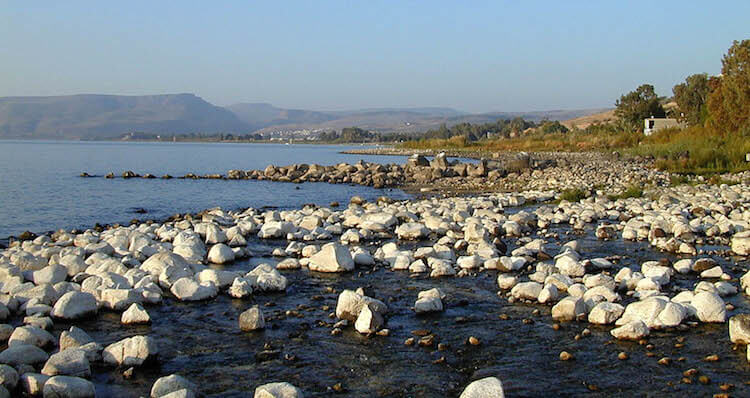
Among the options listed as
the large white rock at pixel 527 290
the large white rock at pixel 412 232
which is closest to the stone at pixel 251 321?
the large white rock at pixel 527 290

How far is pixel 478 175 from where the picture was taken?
1132 inches

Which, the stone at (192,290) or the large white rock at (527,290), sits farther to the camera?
the stone at (192,290)

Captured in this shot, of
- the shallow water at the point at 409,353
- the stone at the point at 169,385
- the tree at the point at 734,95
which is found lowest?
the shallow water at the point at 409,353

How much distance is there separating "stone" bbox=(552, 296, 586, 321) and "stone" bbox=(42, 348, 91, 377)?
456cm

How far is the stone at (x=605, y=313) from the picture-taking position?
6.21 metres

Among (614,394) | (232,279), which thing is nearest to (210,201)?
(232,279)

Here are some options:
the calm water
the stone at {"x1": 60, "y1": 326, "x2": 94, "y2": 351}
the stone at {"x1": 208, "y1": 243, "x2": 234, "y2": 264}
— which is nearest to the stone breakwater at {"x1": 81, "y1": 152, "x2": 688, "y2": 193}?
the calm water

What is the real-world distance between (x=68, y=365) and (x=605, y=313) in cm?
505

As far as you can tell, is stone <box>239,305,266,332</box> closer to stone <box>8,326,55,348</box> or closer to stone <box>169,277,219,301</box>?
stone <box>169,277,219,301</box>

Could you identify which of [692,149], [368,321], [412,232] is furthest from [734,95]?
[368,321]

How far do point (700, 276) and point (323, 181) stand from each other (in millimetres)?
24409

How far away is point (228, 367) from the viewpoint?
5.32m

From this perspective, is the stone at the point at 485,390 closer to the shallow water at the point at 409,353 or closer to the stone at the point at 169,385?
the shallow water at the point at 409,353

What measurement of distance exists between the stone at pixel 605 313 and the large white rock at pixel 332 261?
12.2 feet
